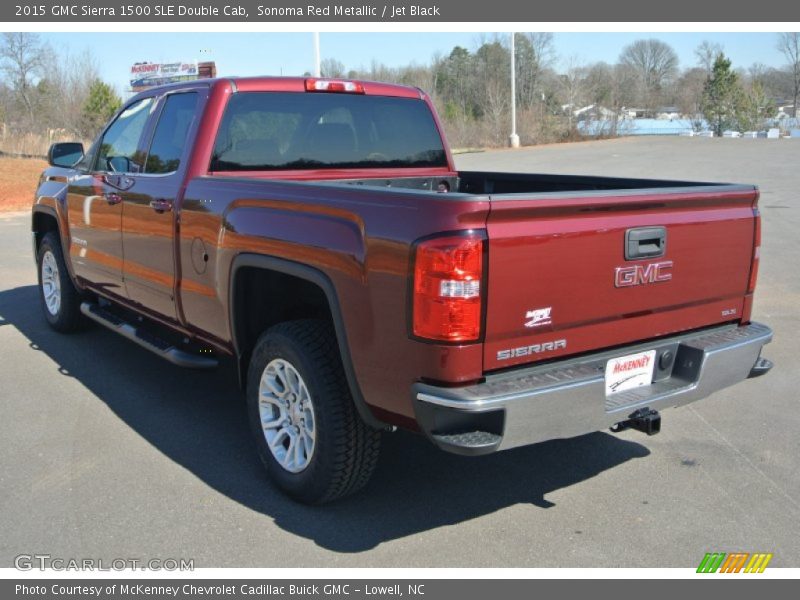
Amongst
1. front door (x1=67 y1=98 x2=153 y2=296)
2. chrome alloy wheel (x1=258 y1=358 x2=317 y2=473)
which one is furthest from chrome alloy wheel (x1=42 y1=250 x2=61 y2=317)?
chrome alloy wheel (x1=258 y1=358 x2=317 y2=473)

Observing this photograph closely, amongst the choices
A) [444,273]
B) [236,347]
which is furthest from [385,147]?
[444,273]

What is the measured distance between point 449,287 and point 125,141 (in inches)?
146

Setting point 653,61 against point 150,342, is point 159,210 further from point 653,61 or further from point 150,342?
point 653,61

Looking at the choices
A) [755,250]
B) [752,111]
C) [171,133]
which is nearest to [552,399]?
[755,250]

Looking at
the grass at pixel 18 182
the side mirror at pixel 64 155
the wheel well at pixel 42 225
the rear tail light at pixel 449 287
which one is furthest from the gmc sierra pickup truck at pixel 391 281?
the grass at pixel 18 182

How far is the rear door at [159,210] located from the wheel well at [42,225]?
7.30 ft

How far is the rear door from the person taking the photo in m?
4.84

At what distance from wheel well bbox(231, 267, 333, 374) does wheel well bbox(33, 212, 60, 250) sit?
3.72 metres

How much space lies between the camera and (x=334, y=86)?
5.29 m

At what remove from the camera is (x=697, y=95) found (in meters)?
62.0

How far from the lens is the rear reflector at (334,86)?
520 cm

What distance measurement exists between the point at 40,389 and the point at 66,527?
2.32 m

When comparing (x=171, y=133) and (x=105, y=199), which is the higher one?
(x=171, y=133)
